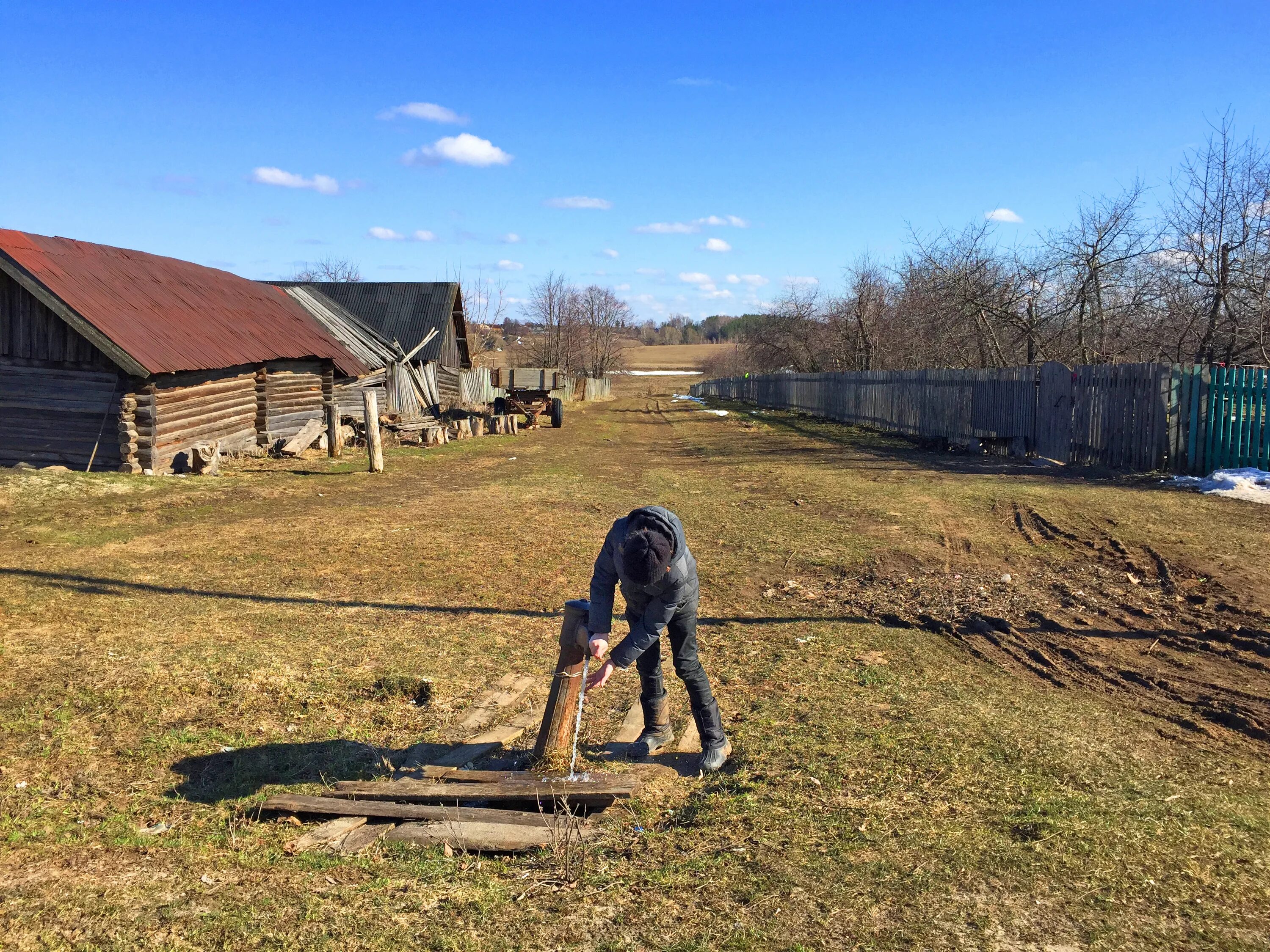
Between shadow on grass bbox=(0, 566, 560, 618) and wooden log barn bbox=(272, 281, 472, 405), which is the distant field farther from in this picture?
shadow on grass bbox=(0, 566, 560, 618)

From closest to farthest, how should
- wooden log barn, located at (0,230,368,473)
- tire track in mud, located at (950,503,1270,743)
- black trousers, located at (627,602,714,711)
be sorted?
black trousers, located at (627,602,714,711) < tire track in mud, located at (950,503,1270,743) < wooden log barn, located at (0,230,368,473)

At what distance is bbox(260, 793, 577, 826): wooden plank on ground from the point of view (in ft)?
14.0

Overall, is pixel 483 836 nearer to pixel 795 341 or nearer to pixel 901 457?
pixel 901 457

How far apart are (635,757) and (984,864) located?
1.95m

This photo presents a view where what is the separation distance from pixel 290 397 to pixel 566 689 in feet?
63.2

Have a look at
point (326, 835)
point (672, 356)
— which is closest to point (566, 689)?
point (326, 835)

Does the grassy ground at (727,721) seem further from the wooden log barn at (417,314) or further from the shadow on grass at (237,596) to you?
the wooden log barn at (417,314)

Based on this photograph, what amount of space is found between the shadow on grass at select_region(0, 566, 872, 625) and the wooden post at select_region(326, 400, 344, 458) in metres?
11.2

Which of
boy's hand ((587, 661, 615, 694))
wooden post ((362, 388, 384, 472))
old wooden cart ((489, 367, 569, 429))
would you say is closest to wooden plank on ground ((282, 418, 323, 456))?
wooden post ((362, 388, 384, 472))

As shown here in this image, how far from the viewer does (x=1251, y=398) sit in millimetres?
13875

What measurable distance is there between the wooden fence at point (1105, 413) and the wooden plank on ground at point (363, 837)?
14178 millimetres

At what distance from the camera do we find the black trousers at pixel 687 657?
4836 mm

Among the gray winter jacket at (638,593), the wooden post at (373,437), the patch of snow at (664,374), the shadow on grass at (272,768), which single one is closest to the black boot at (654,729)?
the gray winter jacket at (638,593)

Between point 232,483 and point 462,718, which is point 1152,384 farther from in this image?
point 232,483
